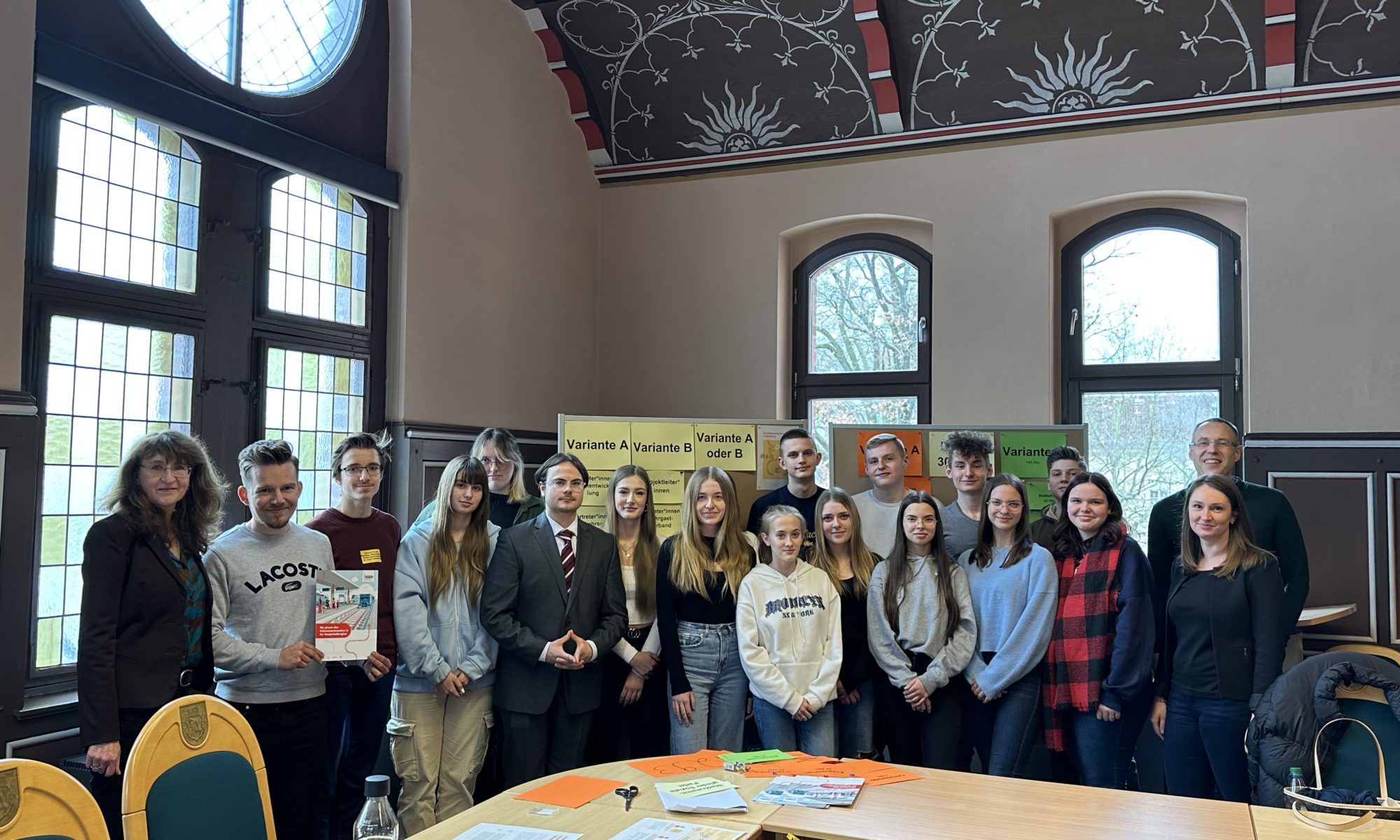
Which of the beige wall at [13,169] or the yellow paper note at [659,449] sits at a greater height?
the beige wall at [13,169]

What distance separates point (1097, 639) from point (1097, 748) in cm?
36

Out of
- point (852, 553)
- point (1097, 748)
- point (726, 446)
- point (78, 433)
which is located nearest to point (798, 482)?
point (852, 553)

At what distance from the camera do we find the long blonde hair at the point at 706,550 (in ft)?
12.3

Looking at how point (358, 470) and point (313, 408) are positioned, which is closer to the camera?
point (358, 470)

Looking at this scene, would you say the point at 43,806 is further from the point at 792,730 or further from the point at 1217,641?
the point at 1217,641

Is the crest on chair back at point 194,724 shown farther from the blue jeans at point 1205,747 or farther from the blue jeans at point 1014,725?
the blue jeans at point 1205,747

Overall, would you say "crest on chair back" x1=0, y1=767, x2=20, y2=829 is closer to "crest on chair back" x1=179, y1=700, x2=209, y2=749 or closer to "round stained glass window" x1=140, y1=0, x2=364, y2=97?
"crest on chair back" x1=179, y1=700, x2=209, y2=749

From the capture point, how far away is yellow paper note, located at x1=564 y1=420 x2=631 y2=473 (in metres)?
5.17

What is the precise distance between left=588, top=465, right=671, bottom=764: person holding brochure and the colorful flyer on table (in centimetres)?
90

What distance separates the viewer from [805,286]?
20.9 feet

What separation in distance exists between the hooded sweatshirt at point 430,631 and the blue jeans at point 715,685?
688mm

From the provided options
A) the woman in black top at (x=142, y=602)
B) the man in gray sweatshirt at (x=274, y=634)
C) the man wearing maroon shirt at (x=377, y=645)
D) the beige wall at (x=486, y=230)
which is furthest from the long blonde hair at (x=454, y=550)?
the beige wall at (x=486, y=230)

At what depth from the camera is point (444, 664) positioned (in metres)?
3.57

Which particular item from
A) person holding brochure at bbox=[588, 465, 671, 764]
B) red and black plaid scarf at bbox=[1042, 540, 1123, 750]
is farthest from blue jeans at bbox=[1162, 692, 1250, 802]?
person holding brochure at bbox=[588, 465, 671, 764]
